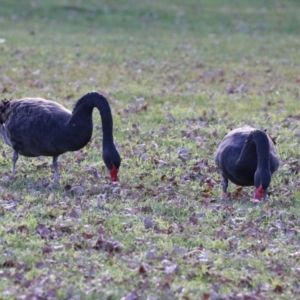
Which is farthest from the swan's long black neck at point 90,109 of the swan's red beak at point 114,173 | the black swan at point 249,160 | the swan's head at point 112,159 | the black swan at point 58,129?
the black swan at point 249,160

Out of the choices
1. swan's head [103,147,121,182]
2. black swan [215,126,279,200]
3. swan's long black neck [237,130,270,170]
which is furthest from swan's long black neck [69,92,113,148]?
swan's long black neck [237,130,270,170]

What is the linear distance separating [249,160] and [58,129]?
2510 mm

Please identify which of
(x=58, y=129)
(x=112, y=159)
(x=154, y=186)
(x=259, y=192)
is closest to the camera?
(x=259, y=192)

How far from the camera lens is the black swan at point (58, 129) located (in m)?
9.98

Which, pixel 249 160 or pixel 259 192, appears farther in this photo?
pixel 249 160

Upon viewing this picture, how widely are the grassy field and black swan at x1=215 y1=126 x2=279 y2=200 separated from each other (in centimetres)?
28

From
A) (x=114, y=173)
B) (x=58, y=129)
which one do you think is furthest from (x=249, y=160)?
(x=58, y=129)

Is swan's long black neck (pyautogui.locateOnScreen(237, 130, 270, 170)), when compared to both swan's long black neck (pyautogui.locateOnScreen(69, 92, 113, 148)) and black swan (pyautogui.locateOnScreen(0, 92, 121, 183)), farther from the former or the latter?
swan's long black neck (pyautogui.locateOnScreen(69, 92, 113, 148))

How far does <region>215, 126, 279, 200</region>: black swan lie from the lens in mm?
9211

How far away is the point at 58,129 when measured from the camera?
1011 centimetres

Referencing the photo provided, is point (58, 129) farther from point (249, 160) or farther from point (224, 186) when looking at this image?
point (249, 160)

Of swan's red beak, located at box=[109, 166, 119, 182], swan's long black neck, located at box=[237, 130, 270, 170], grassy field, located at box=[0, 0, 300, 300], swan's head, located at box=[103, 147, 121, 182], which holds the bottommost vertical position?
grassy field, located at box=[0, 0, 300, 300]

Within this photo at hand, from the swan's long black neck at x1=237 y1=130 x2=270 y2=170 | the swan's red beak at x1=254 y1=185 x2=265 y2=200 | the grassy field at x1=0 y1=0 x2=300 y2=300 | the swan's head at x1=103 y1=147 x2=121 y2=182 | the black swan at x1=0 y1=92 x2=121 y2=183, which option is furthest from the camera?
the black swan at x1=0 y1=92 x2=121 y2=183

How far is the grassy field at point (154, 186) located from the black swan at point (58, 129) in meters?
0.43
